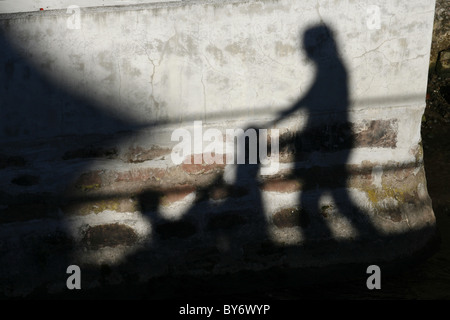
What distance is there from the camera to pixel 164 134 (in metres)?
2.58

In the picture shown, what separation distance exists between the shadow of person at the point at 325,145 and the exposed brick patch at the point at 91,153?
0.83 m

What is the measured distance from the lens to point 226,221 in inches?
105

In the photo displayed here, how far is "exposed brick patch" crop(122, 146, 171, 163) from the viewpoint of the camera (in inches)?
102

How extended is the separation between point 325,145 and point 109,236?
116 cm

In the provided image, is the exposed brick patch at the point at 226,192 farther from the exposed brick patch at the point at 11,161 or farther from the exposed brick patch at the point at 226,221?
the exposed brick patch at the point at 11,161

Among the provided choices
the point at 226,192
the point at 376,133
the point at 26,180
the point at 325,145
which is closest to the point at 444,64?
the point at 376,133

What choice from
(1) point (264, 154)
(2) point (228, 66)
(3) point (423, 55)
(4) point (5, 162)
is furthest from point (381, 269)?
(4) point (5, 162)

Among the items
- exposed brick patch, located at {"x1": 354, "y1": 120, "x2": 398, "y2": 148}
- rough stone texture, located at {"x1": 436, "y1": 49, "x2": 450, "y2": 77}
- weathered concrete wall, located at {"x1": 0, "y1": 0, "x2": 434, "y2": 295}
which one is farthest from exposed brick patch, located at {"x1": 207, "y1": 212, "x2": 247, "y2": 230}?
rough stone texture, located at {"x1": 436, "y1": 49, "x2": 450, "y2": 77}

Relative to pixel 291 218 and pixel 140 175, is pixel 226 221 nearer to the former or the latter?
pixel 291 218

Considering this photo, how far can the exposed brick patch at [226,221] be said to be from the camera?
105 inches

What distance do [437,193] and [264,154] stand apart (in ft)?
5.13

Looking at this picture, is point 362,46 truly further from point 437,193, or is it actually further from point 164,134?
point 437,193

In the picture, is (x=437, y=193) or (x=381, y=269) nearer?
(x=381, y=269)

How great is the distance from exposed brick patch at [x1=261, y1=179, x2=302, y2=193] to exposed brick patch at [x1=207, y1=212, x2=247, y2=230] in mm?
187
